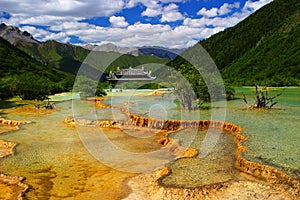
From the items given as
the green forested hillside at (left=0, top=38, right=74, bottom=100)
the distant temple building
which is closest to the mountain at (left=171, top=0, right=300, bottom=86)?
the distant temple building

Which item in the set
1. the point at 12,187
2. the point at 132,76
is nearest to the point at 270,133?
the point at 12,187

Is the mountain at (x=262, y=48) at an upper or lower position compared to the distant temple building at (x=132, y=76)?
upper

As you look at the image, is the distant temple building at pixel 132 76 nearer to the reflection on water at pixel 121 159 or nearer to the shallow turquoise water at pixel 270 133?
the shallow turquoise water at pixel 270 133

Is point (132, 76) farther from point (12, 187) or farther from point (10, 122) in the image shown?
point (12, 187)

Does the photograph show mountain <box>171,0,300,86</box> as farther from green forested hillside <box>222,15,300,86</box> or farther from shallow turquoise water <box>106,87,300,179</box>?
shallow turquoise water <box>106,87,300,179</box>

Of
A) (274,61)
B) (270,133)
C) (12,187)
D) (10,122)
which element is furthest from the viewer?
(274,61)

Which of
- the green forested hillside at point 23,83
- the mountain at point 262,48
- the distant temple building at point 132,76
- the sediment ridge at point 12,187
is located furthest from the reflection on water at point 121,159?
the distant temple building at point 132,76

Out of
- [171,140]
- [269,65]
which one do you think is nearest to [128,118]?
[171,140]

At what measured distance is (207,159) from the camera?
516 inches

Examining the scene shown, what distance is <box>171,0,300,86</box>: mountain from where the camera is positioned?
8300cm

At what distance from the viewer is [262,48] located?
11500cm

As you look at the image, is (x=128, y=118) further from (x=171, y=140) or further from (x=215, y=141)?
(x=215, y=141)

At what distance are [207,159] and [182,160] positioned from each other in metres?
1.04

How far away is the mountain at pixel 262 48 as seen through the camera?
8300cm
